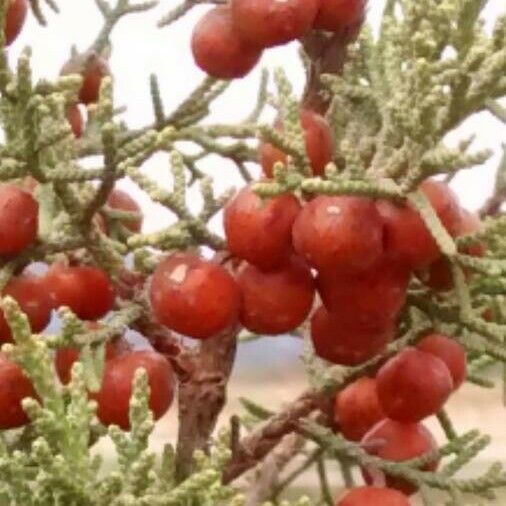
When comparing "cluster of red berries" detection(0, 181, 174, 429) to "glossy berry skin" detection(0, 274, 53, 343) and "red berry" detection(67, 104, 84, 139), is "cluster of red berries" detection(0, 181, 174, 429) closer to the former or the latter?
"glossy berry skin" detection(0, 274, 53, 343)

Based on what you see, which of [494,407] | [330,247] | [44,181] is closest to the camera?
[330,247]

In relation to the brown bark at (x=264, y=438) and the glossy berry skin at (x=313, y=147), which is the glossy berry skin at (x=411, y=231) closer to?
the glossy berry skin at (x=313, y=147)

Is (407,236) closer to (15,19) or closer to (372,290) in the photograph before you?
(372,290)

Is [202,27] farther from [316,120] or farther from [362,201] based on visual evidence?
[362,201]

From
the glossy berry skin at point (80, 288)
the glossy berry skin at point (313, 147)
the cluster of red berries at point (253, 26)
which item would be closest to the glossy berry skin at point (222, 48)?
the cluster of red berries at point (253, 26)

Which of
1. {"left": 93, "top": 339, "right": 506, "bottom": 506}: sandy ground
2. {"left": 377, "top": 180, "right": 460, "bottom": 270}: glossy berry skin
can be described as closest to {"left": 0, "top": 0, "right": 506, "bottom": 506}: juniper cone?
{"left": 377, "top": 180, "right": 460, "bottom": 270}: glossy berry skin

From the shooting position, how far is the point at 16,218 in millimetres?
1077

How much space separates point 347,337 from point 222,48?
0.93 feet

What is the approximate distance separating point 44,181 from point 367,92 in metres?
0.27

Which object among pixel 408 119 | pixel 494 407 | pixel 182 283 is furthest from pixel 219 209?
pixel 494 407

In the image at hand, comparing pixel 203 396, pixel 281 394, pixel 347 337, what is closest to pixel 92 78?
pixel 203 396

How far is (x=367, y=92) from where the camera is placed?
1130mm

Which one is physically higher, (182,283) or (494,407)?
(182,283)

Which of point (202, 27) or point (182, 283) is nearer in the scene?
point (182, 283)
